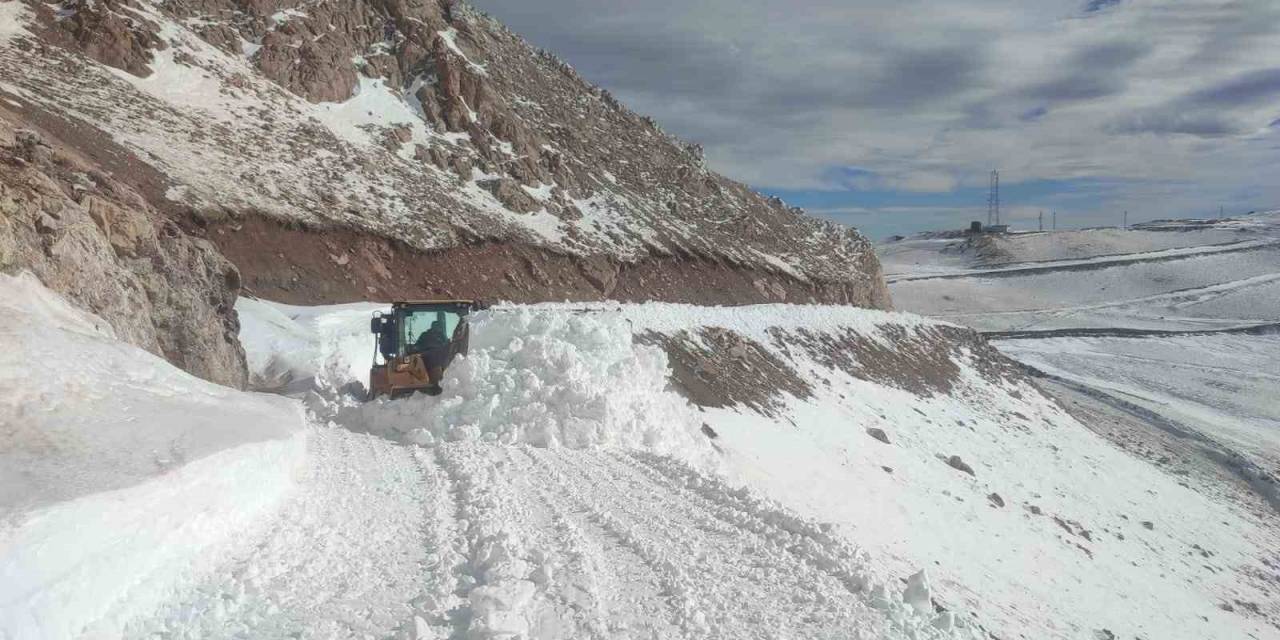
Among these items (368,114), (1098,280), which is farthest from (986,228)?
(368,114)

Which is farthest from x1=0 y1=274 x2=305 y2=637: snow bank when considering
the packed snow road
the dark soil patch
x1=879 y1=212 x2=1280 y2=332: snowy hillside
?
x1=879 y1=212 x2=1280 y2=332: snowy hillside

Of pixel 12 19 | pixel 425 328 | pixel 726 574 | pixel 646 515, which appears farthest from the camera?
pixel 12 19

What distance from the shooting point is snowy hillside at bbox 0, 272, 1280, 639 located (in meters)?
5.50

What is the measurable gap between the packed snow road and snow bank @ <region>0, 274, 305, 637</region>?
0.29m

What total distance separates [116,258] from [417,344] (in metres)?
5.12

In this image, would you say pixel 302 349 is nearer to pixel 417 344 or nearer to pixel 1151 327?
pixel 417 344

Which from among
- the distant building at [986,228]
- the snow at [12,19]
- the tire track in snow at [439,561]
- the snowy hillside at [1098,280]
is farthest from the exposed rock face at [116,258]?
the distant building at [986,228]

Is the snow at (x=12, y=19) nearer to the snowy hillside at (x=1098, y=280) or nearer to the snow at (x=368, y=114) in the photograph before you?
the snow at (x=368, y=114)

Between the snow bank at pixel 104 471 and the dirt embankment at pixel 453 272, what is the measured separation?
16.2m

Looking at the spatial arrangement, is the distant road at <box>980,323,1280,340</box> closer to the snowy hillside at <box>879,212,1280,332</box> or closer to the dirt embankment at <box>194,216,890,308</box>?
the snowy hillside at <box>879,212,1280,332</box>

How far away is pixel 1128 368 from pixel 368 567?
62247mm

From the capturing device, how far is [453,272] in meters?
29.6

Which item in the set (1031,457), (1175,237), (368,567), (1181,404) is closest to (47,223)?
(368,567)

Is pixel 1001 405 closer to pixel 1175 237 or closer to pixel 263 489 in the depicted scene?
pixel 263 489
